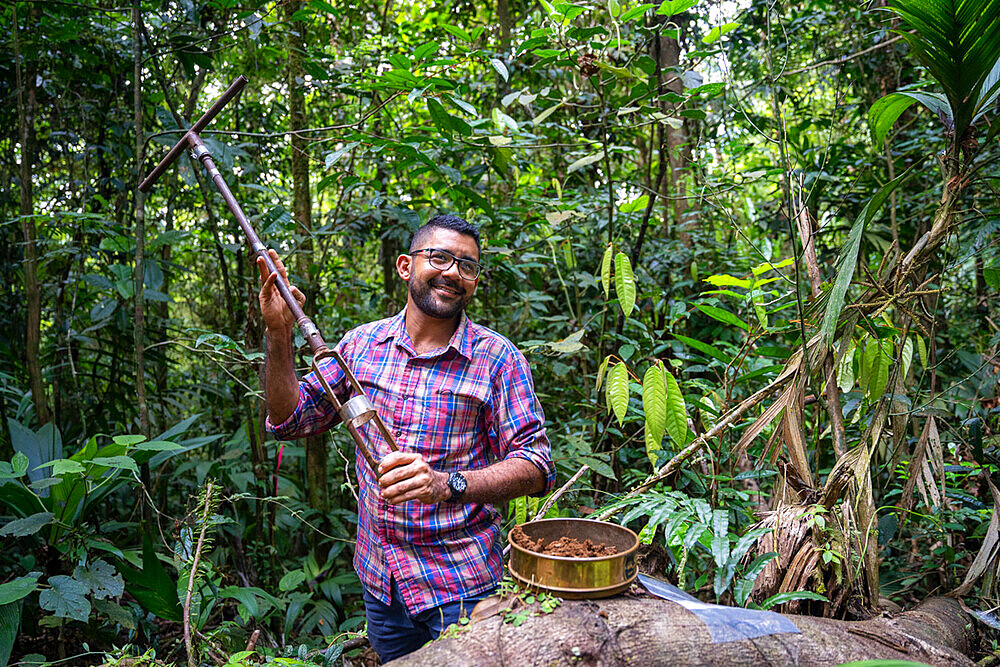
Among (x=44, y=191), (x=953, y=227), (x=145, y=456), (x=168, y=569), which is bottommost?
(x=168, y=569)

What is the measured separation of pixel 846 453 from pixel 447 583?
3.51ft

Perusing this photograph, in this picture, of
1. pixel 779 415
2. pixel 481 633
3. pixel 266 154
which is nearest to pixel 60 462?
pixel 481 633

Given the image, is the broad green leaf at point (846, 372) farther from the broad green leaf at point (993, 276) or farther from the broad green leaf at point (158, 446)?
the broad green leaf at point (158, 446)

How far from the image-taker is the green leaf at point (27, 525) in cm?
191

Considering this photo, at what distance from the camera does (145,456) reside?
2.21 m

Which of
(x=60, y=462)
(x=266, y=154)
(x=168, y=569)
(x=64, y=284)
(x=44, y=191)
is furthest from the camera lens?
(x=266, y=154)

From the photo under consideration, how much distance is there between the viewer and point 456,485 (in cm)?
163

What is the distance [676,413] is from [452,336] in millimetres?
666

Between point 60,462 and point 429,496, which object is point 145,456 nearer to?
point 60,462

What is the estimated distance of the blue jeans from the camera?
1.75 meters

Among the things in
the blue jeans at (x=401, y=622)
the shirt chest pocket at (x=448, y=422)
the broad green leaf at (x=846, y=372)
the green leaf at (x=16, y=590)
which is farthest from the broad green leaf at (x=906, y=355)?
the green leaf at (x=16, y=590)

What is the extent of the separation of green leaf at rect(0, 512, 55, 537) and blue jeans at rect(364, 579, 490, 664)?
0.98 meters

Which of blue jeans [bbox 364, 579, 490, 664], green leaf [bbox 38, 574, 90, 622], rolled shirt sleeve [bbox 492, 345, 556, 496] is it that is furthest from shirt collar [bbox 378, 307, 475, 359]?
green leaf [bbox 38, 574, 90, 622]

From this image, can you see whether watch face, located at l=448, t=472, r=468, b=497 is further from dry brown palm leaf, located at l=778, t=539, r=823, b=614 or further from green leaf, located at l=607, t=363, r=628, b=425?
dry brown palm leaf, located at l=778, t=539, r=823, b=614
